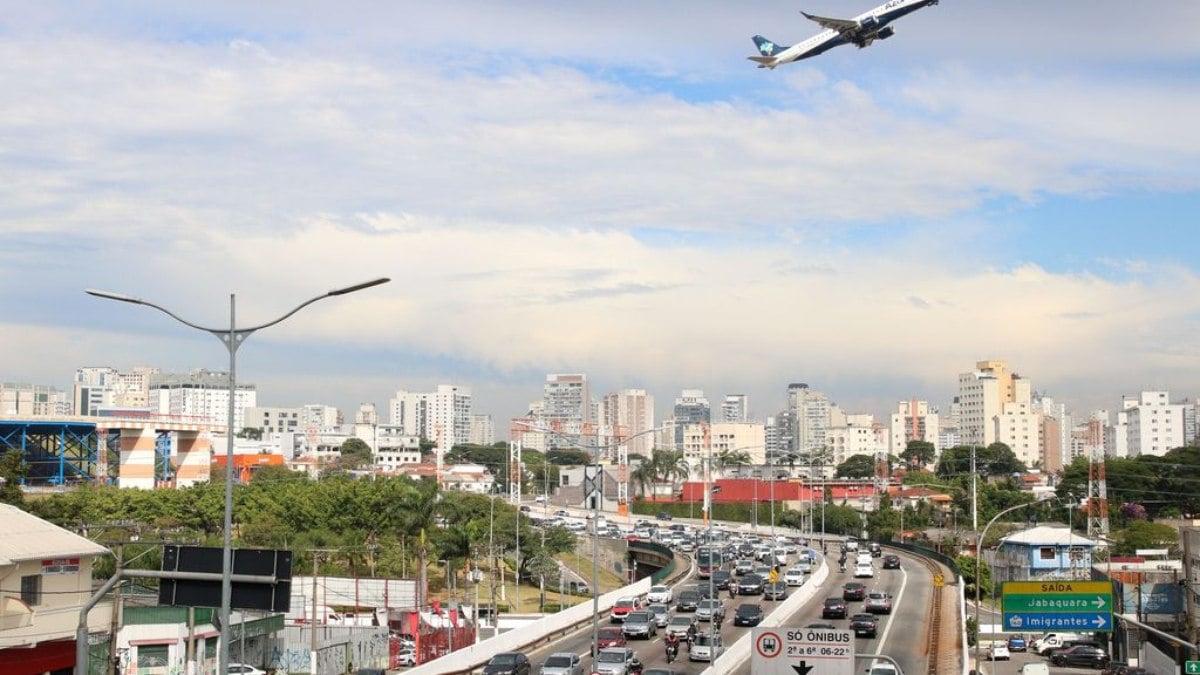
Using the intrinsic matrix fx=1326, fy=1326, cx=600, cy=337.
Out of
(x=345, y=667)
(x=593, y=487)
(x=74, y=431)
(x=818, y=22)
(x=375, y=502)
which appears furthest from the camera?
(x=74, y=431)

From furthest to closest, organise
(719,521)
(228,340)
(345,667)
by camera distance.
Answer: (719,521), (345,667), (228,340)

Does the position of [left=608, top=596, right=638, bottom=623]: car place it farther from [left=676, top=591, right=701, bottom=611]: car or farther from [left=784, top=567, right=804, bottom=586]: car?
[left=784, top=567, right=804, bottom=586]: car

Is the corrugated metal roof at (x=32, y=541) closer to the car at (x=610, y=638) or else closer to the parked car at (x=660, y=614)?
the car at (x=610, y=638)

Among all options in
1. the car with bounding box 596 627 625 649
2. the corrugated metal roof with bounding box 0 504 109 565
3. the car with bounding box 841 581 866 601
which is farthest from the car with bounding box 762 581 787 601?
the corrugated metal roof with bounding box 0 504 109 565

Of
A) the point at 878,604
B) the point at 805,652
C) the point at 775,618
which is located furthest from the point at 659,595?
the point at 805,652

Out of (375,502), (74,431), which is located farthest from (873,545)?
(74,431)

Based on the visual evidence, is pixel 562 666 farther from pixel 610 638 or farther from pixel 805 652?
pixel 805 652

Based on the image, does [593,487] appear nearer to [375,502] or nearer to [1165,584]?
[1165,584]
